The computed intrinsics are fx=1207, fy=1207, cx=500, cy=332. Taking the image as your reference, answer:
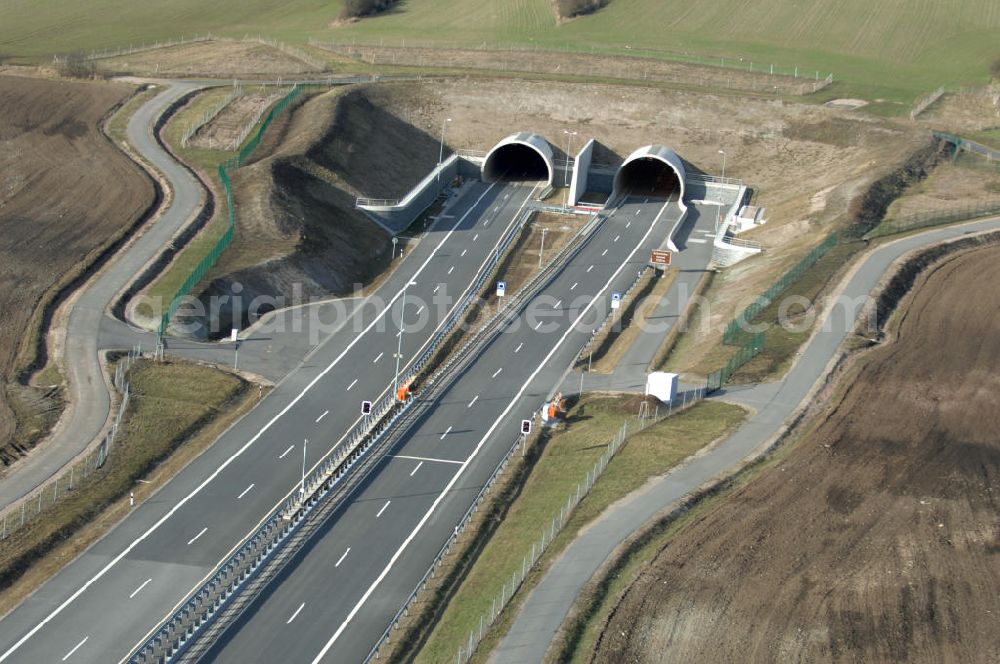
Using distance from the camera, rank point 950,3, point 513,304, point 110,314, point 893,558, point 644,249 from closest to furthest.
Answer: point 893,558 < point 110,314 < point 513,304 < point 644,249 < point 950,3

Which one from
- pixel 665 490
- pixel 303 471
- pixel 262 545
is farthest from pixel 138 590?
pixel 665 490

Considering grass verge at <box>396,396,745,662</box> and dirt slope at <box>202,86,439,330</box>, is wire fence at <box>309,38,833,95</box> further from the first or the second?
grass verge at <box>396,396,745,662</box>

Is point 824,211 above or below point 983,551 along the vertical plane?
above

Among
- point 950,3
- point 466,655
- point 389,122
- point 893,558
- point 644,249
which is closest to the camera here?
point 466,655

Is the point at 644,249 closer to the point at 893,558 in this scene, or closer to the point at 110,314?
the point at 110,314

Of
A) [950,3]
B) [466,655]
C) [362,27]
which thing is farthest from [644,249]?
[950,3]

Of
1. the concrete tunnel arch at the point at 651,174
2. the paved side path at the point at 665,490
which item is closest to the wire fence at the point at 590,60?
the concrete tunnel arch at the point at 651,174

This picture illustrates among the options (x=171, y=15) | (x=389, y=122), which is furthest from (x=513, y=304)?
(x=171, y=15)

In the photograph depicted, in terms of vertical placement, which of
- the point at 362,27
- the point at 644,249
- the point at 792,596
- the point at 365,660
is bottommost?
the point at 365,660

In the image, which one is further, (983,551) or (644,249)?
(644,249)
